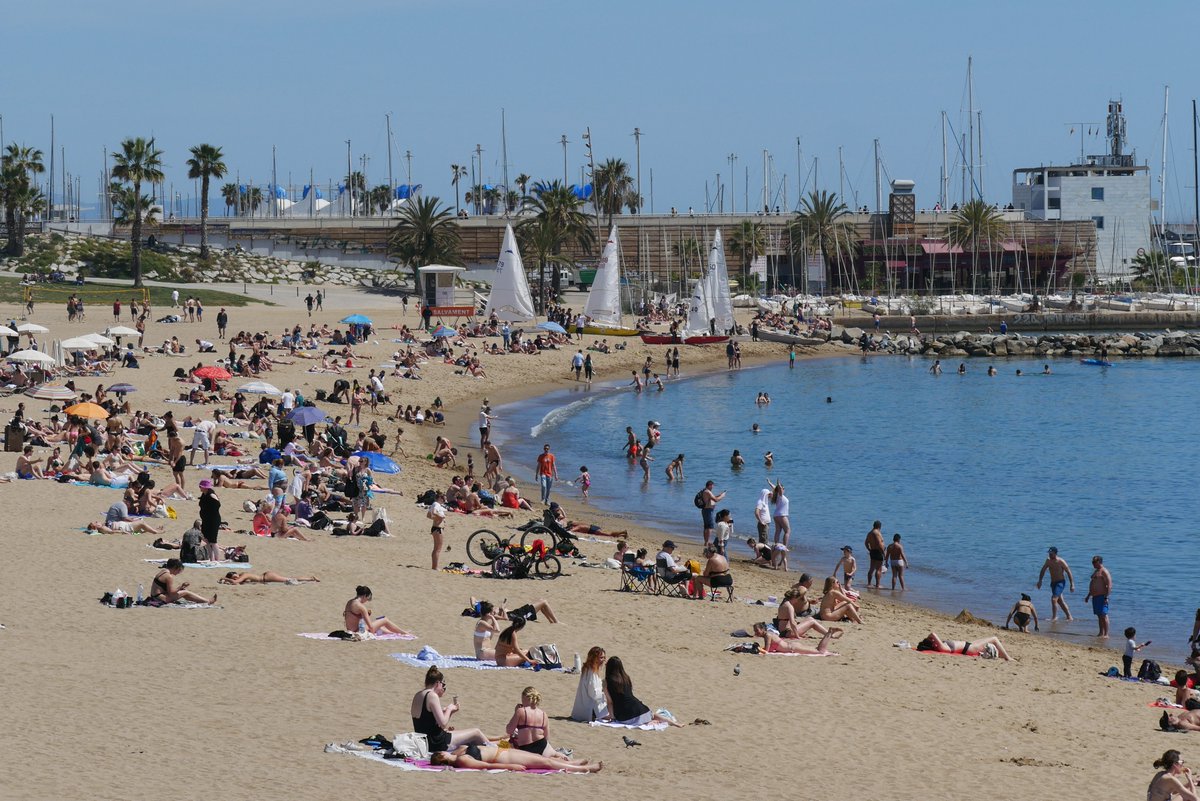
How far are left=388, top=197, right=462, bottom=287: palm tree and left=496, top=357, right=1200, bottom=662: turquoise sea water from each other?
21371 millimetres

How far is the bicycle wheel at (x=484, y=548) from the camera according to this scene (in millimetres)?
19984

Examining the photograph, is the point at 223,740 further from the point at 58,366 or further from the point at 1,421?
the point at 58,366

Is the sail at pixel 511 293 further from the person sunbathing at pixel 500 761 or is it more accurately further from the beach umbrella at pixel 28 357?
the person sunbathing at pixel 500 761

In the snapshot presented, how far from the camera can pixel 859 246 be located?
101938mm

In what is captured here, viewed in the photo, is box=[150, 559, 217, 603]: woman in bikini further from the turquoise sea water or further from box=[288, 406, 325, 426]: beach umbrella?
box=[288, 406, 325, 426]: beach umbrella

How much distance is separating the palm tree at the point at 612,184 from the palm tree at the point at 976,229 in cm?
2387

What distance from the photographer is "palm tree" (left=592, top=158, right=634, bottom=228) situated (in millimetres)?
98125

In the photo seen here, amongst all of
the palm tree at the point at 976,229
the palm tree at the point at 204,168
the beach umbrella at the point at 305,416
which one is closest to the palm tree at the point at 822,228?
the palm tree at the point at 976,229

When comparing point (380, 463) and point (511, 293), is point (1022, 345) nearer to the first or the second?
point (511, 293)

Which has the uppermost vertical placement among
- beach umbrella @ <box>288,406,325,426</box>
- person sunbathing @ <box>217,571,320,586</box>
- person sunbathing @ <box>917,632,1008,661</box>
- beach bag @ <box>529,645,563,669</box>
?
beach umbrella @ <box>288,406,325,426</box>

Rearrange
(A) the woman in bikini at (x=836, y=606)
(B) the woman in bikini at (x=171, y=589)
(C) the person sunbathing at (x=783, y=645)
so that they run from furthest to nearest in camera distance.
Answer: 1. (A) the woman in bikini at (x=836, y=606)
2. (C) the person sunbathing at (x=783, y=645)
3. (B) the woman in bikini at (x=171, y=589)

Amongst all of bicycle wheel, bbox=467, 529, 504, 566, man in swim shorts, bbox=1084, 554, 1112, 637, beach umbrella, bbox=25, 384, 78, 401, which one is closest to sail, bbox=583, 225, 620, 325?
beach umbrella, bbox=25, 384, 78, 401

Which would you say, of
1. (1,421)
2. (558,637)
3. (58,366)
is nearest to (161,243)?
(58,366)

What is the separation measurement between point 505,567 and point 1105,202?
340ft
